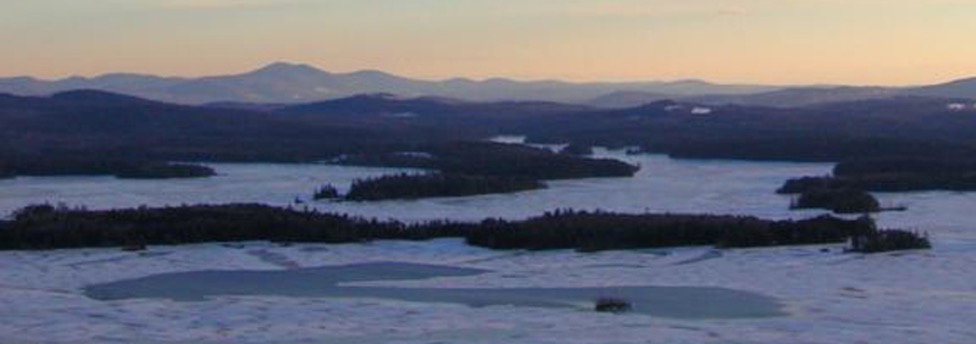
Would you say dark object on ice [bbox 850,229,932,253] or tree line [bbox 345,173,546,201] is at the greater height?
tree line [bbox 345,173,546,201]

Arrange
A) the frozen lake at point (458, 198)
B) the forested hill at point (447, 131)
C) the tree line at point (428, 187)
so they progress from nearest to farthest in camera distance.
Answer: the frozen lake at point (458, 198) → the tree line at point (428, 187) → the forested hill at point (447, 131)

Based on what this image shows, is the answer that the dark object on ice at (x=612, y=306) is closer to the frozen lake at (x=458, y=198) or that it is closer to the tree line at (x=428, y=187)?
the frozen lake at (x=458, y=198)

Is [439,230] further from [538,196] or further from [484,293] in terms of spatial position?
[538,196]

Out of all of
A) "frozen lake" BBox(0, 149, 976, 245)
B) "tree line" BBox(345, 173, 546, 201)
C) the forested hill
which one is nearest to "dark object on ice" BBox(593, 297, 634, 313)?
"frozen lake" BBox(0, 149, 976, 245)

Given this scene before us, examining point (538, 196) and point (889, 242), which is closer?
point (889, 242)

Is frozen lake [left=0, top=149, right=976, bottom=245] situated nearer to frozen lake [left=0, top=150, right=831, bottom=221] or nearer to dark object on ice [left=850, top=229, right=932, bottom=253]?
frozen lake [left=0, top=150, right=831, bottom=221]

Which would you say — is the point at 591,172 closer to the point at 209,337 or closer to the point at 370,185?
the point at 370,185

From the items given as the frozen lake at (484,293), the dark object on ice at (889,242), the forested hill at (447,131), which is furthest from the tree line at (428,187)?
the dark object on ice at (889,242)

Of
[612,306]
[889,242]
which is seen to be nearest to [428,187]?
[889,242]

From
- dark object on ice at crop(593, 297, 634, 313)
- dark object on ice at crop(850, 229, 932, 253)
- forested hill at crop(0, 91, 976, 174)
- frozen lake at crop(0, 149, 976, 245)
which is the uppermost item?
forested hill at crop(0, 91, 976, 174)

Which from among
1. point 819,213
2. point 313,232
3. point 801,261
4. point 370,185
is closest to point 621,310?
point 801,261

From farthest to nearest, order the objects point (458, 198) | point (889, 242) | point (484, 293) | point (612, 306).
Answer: point (458, 198) → point (889, 242) → point (484, 293) → point (612, 306)
